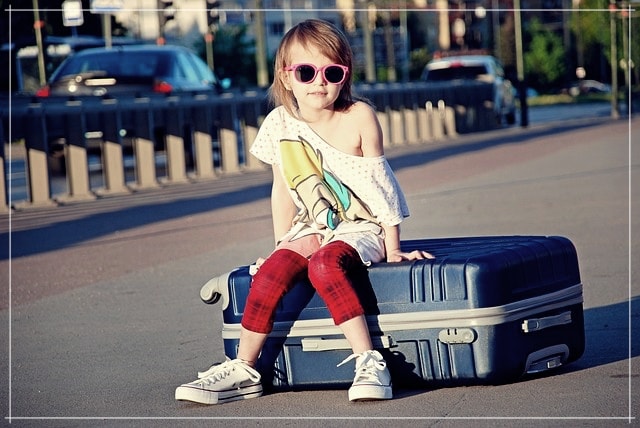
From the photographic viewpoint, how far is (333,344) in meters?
5.37

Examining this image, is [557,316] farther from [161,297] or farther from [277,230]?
[161,297]

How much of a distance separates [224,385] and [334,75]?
4.19ft

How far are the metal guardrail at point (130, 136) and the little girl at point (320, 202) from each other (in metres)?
9.75

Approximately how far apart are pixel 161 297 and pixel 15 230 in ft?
16.8

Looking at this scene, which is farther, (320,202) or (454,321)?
(320,202)

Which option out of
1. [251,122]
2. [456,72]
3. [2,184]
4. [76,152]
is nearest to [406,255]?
[2,184]

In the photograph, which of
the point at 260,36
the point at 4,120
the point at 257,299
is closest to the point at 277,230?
the point at 257,299

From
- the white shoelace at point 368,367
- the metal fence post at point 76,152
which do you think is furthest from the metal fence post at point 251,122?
the white shoelace at point 368,367

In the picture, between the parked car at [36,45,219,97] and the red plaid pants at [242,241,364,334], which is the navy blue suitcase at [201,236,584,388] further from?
the parked car at [36,45,219,97]

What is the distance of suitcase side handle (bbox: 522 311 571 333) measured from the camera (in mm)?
5322

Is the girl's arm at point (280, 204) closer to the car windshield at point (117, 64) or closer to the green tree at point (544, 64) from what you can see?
the car windshield at point (117, 64)

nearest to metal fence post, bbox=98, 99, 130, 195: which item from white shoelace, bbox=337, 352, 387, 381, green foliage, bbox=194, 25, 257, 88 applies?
white shoelace, bbox=337, 352, 387, 381

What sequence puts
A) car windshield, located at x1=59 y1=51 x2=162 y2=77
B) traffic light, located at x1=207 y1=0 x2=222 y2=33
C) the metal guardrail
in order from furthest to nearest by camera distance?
traffic light, located at x1=207 y1=0 x2=222 y2=33 → car windshield, located at x1=59 y1=51 x2=162 y2=77 → the metal guardrail

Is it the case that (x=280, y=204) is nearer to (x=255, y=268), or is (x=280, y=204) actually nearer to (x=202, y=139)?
(x=255, y=268)
